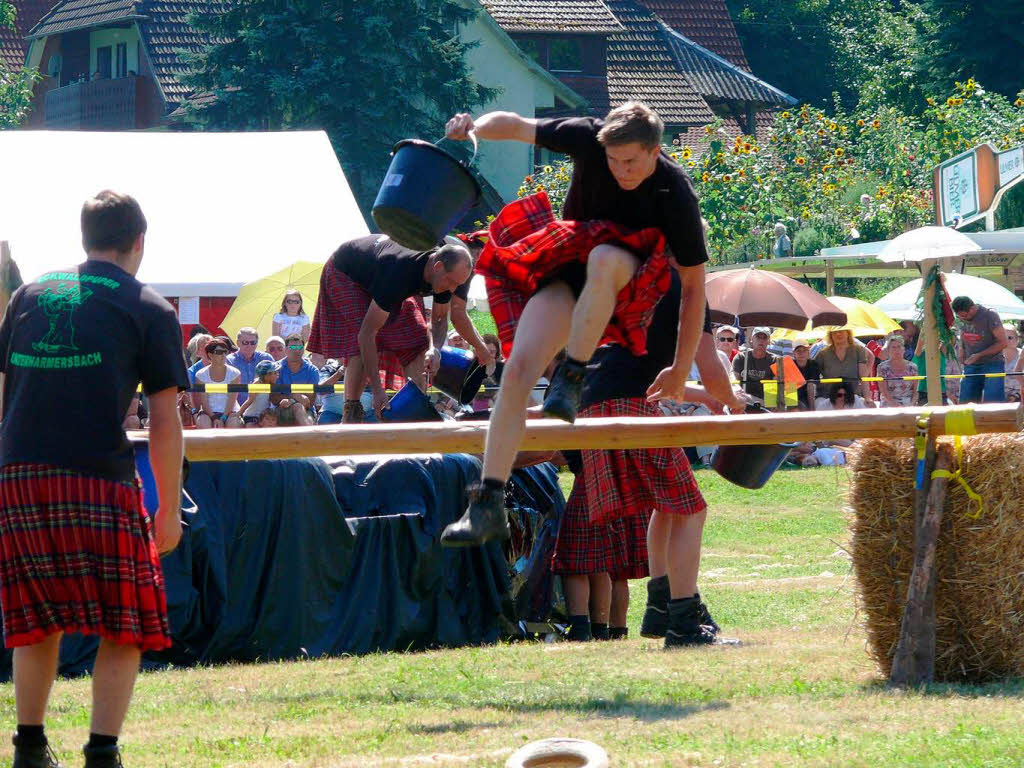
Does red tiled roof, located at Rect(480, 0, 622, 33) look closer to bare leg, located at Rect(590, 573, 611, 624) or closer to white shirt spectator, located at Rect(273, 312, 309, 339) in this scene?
white shirt spectator, located at Rect(273, 312, 309, 339)

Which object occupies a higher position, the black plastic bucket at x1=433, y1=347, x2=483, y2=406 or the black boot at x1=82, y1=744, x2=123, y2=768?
the black plastic bucket at x1=433, y1=347, x2=483, y2=406

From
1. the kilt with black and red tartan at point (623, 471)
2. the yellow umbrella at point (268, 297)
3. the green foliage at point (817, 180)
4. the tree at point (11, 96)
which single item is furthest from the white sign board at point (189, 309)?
the tree at point (11, 96)

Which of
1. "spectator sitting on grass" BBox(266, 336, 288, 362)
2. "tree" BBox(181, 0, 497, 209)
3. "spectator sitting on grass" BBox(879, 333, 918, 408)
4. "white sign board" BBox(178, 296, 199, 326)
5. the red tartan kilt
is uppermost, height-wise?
"tree" BBox(181, 0, 497, 209)

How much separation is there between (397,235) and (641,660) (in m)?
1.91

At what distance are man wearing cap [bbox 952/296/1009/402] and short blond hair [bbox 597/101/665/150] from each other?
1066 cm

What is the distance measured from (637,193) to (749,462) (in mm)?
1997

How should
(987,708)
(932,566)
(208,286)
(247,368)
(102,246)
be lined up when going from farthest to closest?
(208,286) → (247,368) → (932,566) → (987,708) → (102,246)

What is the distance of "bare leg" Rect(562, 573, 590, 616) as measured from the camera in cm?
757

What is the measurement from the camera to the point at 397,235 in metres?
5.38

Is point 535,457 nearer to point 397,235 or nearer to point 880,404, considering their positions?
point 397,235

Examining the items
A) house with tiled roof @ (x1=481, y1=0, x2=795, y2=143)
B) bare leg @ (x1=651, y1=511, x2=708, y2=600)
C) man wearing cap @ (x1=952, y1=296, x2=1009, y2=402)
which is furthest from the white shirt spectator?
house with tiled roof @ (x1=481, y1=0, x2=795, y2=143)

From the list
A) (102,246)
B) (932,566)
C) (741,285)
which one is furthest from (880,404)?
(102,246)

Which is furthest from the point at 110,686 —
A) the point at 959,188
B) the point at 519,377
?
the point at 959,188

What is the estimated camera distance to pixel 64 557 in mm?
3973
